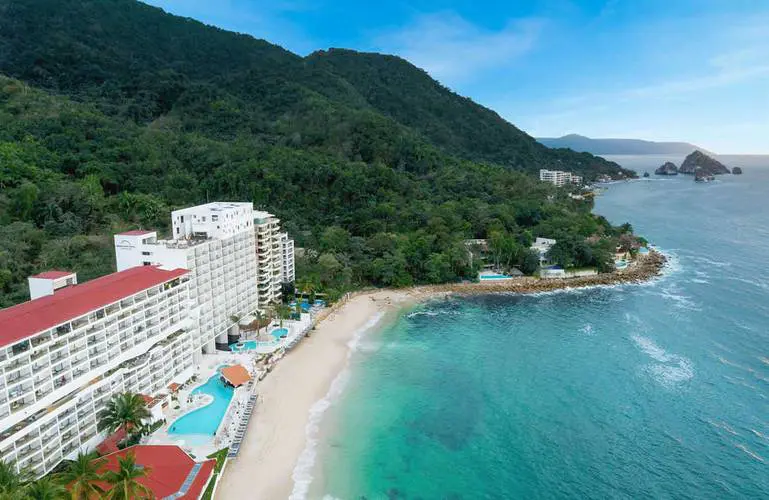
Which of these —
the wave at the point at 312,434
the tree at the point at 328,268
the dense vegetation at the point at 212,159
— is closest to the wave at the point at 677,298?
the dense vegetation at the point at 212,159

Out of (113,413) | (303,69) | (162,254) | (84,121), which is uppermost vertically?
(303,69)

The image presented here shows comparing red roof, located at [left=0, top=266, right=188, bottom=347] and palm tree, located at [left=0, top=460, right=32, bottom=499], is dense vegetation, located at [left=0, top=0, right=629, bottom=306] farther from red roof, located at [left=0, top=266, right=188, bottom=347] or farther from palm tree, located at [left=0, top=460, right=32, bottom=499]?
palm tree, located at [left=0, top=460, right=32, bottom=499]

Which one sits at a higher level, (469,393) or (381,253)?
(381,253)

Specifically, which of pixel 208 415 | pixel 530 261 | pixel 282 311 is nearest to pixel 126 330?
pixel 208 415

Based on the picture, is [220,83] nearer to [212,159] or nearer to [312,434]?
[212,159]

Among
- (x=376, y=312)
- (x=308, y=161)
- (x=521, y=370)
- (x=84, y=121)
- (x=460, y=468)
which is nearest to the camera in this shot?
Result: (x=460, y=468)

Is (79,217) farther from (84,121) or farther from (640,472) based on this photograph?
(640,472)

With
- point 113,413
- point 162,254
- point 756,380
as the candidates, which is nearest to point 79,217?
point 162,254
